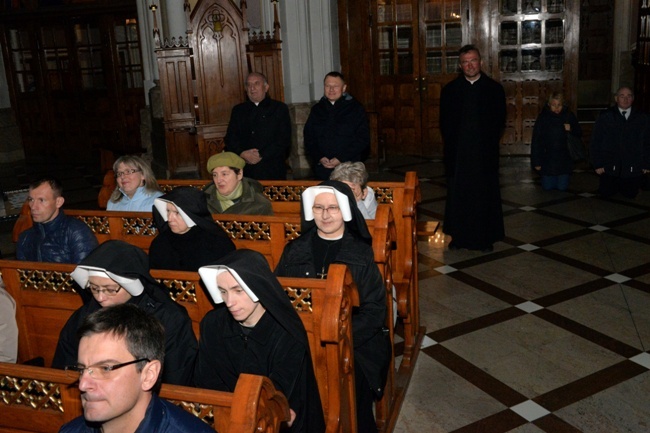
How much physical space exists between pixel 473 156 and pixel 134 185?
3180 mm

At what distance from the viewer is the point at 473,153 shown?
6.74 metres

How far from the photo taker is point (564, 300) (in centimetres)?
569

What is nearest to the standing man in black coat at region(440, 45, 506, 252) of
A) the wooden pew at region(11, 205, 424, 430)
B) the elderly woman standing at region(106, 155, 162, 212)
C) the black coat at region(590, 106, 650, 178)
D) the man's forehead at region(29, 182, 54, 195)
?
the wooden pew at region(11, 205, 424, 430)

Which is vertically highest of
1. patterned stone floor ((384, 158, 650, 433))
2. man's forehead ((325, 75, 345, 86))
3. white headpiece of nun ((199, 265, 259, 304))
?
man's forehead ((325, 75, 345, 86))

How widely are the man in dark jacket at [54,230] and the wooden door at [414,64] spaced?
7388mm

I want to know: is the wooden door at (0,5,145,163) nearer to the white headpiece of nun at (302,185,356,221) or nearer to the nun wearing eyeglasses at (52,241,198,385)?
the white headpiece of nun at (302,185,356,221)

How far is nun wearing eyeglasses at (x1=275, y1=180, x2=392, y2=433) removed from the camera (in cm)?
360

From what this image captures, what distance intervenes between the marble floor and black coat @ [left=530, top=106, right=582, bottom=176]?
0.70 m

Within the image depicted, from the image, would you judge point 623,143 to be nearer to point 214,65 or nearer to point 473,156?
point 473,156

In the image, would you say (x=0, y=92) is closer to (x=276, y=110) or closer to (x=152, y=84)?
(x=152, y=84)

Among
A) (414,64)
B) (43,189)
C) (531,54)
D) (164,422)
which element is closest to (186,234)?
(43,189)

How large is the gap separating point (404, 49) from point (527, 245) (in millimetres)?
5672

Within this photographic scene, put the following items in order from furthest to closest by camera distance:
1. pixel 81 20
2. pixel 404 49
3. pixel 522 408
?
pixel 81 20 → pixel 404 49 → pixel 522 408

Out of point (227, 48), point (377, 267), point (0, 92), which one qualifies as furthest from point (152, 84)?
point (377, 267)
